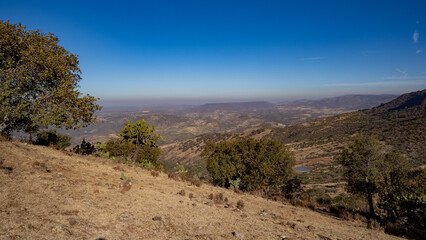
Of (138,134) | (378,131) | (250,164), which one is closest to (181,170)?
(250,164)

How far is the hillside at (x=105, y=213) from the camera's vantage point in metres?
5.09

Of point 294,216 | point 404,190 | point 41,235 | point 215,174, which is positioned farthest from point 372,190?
point 41,235

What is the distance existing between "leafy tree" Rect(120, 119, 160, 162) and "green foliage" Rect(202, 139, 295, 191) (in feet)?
23.4

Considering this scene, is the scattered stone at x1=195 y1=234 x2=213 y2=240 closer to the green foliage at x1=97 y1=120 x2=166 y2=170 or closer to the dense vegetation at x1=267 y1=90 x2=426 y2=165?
the green foliage at x1=97 y1=120 x2=166 y2=170

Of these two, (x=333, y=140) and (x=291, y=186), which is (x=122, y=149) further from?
(x=333, y=140)

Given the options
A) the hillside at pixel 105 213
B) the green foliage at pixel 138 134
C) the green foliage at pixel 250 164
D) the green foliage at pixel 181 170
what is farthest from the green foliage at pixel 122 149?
the hillside at pixel 105 213

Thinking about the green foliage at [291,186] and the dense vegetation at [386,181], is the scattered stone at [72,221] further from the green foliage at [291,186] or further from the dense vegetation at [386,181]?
the green foliage at [291,186]

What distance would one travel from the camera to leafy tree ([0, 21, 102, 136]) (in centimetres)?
1237

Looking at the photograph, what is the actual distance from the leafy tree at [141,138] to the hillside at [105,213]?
14068 millimetres

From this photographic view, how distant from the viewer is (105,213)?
6410 millimetres

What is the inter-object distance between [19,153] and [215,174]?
17.7 metres

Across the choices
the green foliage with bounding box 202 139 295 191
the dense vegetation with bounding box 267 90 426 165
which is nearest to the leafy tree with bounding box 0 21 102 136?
the green foliage with bounding box 202 139 295 191

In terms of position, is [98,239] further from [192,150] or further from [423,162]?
[192,150]

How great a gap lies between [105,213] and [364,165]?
20545mm
